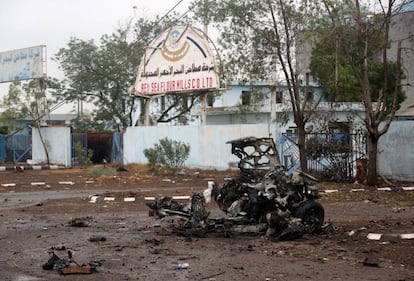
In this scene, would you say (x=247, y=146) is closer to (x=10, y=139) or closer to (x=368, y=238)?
(x=368, y=238)

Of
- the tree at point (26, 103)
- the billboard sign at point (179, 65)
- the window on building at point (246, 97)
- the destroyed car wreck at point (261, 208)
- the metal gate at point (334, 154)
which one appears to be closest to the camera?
the destroyed car wreck at point (261, 208)

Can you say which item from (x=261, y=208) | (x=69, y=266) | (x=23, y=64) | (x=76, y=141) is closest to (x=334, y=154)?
(x=261, y=208)

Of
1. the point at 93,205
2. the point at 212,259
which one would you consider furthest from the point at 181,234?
the point at 93,205

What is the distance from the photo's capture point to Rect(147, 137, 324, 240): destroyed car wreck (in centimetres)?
1009

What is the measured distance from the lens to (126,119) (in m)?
44.0

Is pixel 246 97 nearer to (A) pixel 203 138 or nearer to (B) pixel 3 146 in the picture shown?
(A) pixel 203 138

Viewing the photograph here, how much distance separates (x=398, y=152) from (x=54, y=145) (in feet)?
76.1

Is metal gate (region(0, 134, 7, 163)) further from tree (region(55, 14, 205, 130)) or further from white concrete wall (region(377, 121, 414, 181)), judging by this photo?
white concrete wall (region(377, 121, 414, 181))

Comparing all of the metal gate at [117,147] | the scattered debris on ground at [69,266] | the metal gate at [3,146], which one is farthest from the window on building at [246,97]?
the metal gate at [3,146]

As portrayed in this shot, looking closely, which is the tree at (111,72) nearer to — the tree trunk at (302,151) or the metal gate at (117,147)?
the metal gate at (117,147)

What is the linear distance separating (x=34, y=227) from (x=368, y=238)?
6.55 meters

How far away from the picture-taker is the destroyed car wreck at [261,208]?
33.1ft

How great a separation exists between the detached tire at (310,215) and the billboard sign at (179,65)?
19.3 metres

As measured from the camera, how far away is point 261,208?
1073cm
